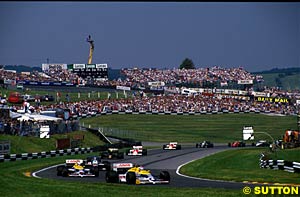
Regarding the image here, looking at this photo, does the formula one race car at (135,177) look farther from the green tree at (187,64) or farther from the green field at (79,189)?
the green tree at (187,64)

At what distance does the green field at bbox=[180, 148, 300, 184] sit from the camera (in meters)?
26.2

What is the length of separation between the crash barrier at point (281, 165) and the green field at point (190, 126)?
107ft

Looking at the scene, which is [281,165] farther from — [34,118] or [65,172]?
[34,118]

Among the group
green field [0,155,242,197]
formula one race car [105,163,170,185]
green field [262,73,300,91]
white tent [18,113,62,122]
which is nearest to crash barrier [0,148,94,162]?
white tent [18,113,62,122]

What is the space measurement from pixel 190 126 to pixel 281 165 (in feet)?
146

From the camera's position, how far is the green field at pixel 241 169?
85.8 ft

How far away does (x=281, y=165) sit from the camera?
2928cm

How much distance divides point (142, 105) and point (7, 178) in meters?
54.1

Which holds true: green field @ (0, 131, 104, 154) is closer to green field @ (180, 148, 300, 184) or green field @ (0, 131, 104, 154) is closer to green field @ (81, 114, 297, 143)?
green field @ (180, 148, 300, 184)

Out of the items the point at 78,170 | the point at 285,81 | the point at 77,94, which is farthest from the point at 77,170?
the point at 285,81

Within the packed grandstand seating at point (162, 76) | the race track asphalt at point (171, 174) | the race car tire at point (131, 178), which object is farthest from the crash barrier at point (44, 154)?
the packed grandstand seating at point (162, 76)

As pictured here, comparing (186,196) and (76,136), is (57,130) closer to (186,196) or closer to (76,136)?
(76,136)

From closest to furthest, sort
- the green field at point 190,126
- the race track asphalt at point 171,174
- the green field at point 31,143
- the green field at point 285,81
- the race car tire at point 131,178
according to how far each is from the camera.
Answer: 1. the race track asphalt at point 171,174
2. the race car tire at point 131,178
3. the green field at point 31,143
4. the green field at point 190,126
5. the green field at point 285,81

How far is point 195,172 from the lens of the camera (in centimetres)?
3045
